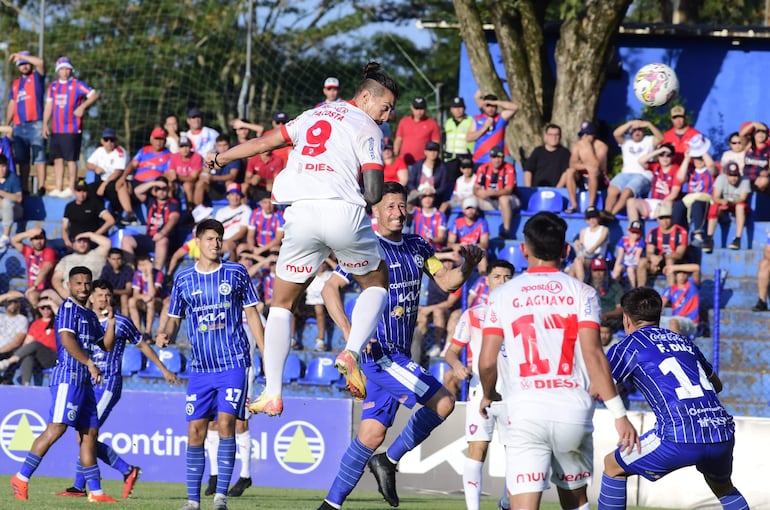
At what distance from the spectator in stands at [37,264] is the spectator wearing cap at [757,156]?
1023cm

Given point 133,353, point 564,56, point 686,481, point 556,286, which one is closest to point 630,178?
point 564,56

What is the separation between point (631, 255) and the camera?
53.8 feet

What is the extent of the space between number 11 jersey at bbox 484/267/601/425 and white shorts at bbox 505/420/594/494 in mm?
50

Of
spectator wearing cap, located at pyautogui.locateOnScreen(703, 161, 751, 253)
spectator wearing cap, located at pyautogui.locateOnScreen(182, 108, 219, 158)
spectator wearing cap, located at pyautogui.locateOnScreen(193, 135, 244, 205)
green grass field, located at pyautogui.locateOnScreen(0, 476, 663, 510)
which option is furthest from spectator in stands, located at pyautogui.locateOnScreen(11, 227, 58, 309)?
spectator wearing cap, located at pyautogui.locateOnScreen(703, 161, 751, 253)

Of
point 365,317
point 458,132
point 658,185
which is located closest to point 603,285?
point 658,185

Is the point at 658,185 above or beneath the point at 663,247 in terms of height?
above

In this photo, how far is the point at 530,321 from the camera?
6418mm

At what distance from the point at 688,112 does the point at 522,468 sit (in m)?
16.5

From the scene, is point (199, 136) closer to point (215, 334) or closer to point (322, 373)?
point (322, 373)

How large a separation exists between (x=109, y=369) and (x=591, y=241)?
7.34 meters

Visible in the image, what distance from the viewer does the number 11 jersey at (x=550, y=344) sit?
6.38 m

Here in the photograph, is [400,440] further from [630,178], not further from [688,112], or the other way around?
[688,112]

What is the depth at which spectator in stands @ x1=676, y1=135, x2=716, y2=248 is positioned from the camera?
16.9m

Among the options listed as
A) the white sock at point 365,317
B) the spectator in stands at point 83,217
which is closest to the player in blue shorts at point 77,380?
the white sock at point 365,317
